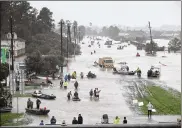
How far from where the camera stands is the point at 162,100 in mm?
19422

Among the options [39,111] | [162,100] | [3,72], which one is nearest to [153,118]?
[162,100]

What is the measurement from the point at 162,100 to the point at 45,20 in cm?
3569

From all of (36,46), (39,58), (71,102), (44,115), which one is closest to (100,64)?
(36,46)

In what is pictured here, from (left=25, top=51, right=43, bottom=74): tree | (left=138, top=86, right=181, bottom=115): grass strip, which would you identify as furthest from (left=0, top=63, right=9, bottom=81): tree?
(left=138, top=86, right=181, bottom=115): grass strip

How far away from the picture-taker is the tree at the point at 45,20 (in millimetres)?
51859

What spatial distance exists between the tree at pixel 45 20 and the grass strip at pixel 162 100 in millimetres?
30116

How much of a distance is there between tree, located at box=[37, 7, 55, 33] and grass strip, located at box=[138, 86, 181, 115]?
30.1m

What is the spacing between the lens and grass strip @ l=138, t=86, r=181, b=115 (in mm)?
16938

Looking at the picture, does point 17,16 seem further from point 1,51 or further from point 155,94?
point 155,94

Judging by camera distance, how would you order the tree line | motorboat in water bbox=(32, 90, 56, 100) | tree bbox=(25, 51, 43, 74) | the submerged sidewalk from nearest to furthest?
the submerged sidewalk < motorboat in water bbox=(32, 90, 56, 100) < tree bbox=(25, 51, 43, 74) < the tree line

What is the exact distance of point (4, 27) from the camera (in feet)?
143

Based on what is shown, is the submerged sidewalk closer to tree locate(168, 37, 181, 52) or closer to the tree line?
the tree line

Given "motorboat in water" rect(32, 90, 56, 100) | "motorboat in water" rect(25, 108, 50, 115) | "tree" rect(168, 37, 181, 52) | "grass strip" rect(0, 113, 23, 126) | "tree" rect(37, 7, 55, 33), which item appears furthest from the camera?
"tree" rect(168, 37, 181, 52)

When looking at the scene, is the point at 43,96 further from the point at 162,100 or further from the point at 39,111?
the point at 162,100
